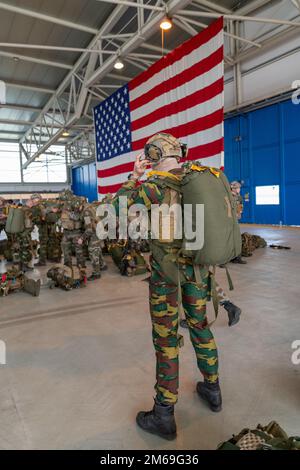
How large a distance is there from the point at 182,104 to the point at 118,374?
16.9 ft

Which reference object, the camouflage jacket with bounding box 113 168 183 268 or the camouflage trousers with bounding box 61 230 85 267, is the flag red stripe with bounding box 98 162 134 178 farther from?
the camouflage jacket with bounding box 113 168 183 268

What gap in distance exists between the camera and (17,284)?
4617mm

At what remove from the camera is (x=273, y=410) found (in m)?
1.78

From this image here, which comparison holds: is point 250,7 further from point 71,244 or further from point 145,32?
point 71,244

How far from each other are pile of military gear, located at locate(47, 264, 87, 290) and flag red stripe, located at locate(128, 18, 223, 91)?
14.5 ft

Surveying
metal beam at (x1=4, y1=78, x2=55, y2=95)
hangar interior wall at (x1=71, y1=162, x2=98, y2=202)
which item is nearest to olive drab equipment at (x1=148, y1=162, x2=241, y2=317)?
metal beam at (x1=4, y1=78, x2=55, y2=95)

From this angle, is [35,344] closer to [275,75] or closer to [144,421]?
[144,421]

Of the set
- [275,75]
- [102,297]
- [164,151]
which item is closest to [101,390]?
[164,151]

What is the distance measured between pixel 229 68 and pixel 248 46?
1312 millimetres

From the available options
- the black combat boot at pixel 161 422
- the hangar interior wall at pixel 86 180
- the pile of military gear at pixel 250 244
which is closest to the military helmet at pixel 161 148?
the black combat boot at pixel 161 422

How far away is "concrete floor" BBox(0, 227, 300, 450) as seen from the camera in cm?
166

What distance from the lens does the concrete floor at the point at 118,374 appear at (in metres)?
1.66

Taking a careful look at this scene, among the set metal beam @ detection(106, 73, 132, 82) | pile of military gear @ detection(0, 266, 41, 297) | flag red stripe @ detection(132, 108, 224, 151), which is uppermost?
metal beam @ detection(106, 73, 132, 82)

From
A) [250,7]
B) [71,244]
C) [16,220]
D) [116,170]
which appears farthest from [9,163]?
[71,244]
